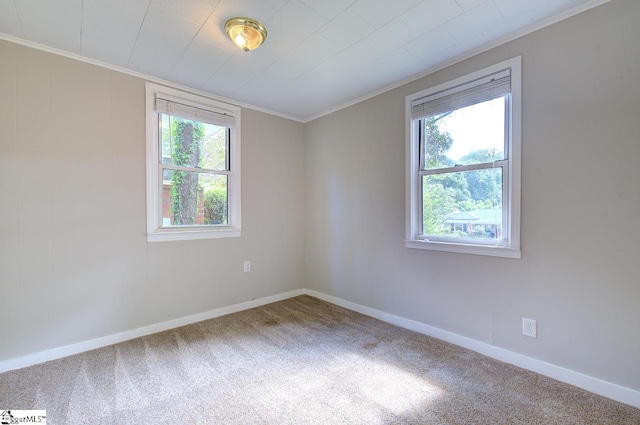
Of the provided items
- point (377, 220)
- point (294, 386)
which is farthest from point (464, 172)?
point (294, 386)

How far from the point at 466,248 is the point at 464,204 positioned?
38 centimetres

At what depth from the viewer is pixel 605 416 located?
155 centimetres

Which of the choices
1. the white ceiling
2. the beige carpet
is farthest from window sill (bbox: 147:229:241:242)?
the white ceiling

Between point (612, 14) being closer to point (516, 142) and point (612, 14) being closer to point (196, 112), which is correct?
point (516, 142)

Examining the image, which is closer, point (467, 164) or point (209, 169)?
point (467, 164)

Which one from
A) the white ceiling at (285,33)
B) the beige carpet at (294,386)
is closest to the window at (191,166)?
the white ceiling at (285,33)

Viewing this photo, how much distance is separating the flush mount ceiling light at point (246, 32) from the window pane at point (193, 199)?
4.98 feet

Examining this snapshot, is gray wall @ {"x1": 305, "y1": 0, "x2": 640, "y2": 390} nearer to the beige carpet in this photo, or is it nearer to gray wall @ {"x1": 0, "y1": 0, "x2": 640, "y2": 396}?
gray wall @ {"x1": 0, "y1": 0, "x2": 640, "y2": 396}

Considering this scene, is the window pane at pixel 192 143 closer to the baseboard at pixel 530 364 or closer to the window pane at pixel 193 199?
the window pane at pixel 193 199

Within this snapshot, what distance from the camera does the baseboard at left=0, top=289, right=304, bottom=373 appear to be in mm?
2064

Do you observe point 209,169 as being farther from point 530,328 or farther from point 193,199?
point 530,328

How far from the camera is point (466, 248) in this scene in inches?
91.3

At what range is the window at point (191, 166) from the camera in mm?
2693

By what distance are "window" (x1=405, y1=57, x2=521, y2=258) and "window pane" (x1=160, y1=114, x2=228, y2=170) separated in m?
2.08
